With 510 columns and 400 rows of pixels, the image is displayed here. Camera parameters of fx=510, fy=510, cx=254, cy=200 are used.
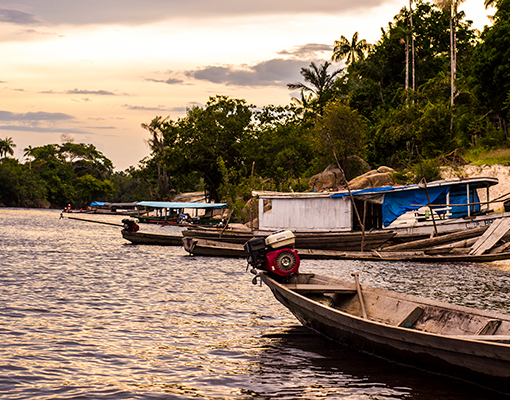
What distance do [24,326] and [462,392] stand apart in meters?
8.08

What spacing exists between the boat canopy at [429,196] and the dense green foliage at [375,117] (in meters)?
6.38

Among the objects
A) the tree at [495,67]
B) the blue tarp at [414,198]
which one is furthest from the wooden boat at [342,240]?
the tree at [495,67]

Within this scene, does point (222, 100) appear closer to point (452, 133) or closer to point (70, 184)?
point (452, 133)

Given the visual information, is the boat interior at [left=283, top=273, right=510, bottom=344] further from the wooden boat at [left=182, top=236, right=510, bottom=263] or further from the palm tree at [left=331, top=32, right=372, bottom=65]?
the palm tree at [left=331, top=32, right=372, bottom=65]

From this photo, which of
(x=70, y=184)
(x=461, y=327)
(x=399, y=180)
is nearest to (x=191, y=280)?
(x=461, y=327)

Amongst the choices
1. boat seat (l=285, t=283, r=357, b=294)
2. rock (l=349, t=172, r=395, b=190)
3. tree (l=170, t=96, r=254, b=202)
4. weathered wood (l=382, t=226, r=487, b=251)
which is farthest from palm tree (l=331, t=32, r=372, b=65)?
boat seat (l=285, t=283, r=357, b=294)

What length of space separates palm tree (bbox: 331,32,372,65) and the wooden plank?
42017mm

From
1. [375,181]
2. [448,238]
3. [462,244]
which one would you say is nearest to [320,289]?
[462,244]

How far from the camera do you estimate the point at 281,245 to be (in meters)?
11.4

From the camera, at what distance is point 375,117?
4925cm

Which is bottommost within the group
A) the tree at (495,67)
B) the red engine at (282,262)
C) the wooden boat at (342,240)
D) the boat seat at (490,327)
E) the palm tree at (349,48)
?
the wooden boat at (342,240)

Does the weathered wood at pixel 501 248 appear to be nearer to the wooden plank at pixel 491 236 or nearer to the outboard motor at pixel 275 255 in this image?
the wooden plank at pixel 491 236

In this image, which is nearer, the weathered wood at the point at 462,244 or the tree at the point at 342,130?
the weathered wood at the point at 462,244

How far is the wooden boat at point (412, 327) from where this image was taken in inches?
250
